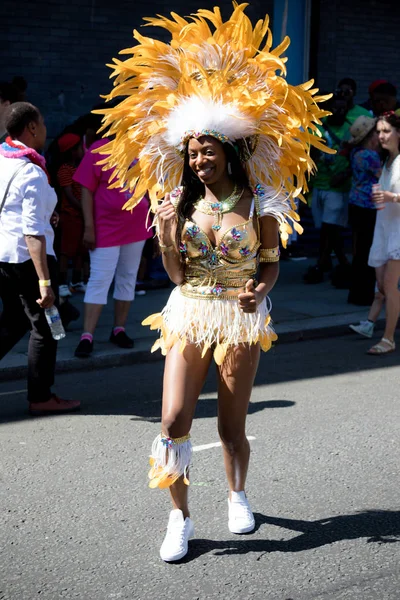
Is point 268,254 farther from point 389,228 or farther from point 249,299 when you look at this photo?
point 389,228

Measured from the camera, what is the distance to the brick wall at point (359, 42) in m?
14.0

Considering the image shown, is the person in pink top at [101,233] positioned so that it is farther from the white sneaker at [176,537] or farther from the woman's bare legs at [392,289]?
the white sneaker at [176,537]

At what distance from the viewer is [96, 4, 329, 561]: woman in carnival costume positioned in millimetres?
3900

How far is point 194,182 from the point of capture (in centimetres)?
409

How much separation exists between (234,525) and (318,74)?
1102 centimetres

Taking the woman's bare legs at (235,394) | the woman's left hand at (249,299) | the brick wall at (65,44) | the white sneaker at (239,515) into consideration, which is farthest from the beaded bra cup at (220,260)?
the brick wall at (65,44)

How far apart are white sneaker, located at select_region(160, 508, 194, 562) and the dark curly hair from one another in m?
1.22

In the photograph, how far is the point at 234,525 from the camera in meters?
4.19

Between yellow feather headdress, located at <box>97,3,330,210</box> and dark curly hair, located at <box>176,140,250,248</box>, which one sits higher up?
yellow feather headdress, located at <box>97,3,330,210</box>

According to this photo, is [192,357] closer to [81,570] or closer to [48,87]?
[81,570]

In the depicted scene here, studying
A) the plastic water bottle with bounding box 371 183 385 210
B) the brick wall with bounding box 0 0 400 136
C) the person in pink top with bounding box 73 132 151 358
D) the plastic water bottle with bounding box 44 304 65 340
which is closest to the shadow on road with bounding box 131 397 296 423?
the plastic water bottle with bounding box 44 304 65 340

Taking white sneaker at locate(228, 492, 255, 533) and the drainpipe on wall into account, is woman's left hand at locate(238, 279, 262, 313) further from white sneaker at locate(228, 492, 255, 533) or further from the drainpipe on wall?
the drainpipe on wall

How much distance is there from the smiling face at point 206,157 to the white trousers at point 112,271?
11.6 ft

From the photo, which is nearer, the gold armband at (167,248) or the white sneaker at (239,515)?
the gold armband at (167,248)
